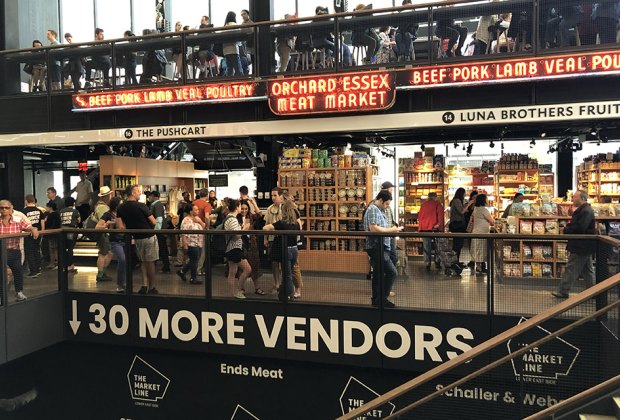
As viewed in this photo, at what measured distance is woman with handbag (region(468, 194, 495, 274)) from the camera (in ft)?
18.8

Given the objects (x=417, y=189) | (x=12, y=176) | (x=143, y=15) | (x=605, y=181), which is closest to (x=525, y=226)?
(x=417, y=189)

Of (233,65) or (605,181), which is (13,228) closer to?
(233,65)

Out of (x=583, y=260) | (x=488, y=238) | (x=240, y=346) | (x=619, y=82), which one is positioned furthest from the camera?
(x=619, y=82)

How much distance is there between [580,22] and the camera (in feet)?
25.3

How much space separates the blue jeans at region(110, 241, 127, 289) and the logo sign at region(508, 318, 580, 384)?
17.2 feet

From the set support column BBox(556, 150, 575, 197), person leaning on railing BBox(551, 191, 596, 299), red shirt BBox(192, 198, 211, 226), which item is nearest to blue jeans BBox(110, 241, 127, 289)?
red shirt BBox(192, 198, 211, 226)

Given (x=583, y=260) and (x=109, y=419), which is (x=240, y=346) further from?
(x=583, y=260)

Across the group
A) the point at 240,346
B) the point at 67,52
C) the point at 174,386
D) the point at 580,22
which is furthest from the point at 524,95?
the point at 67,52

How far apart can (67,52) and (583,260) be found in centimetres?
1025

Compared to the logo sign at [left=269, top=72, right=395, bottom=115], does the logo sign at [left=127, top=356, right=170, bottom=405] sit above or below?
below

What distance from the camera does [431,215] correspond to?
960 cm

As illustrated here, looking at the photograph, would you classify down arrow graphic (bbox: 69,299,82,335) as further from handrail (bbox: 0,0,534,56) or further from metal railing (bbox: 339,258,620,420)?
handrail (bbox: 0,0,534,56)

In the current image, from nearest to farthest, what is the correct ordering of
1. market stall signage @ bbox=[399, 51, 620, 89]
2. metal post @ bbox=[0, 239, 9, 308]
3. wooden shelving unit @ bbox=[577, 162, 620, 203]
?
metal post @ bbox=[0, 239, 9, 308] → market stall signage @ bbox=[399, 51, 620, 89] → wooden shelving unit @ bbox=[577, 162, 620, 203]

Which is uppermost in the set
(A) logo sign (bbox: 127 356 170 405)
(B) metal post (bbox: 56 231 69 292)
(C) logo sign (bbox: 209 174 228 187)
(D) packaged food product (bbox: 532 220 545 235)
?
(C) logo sign (bbox: 209 174 228 187)
